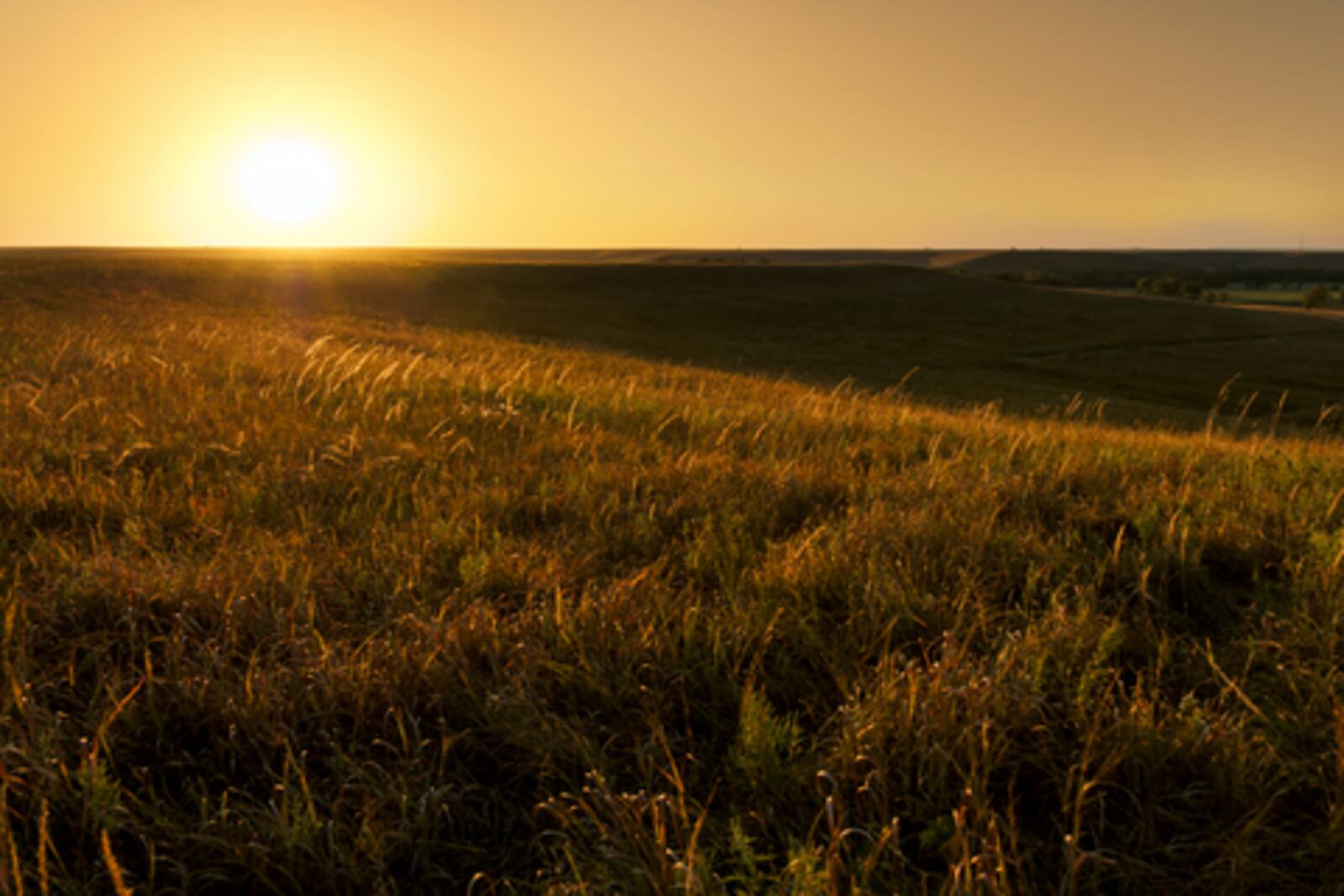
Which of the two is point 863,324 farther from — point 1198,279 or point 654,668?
point 1198,279

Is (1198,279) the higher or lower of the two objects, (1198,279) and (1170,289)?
the higher

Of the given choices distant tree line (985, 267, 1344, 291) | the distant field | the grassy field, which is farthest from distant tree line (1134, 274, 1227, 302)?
the grassy field

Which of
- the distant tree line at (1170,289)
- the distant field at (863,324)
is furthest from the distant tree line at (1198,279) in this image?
the distant field at (863,324)

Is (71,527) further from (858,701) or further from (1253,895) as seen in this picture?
(1253,895)

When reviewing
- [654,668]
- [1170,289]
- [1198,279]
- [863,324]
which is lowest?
[654,668]

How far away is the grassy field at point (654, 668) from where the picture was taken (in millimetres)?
1616

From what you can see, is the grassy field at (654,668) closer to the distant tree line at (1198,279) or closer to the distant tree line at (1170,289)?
the distant tree line at (1170,289)

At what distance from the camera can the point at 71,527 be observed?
3080 mm

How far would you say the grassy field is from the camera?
1.62m

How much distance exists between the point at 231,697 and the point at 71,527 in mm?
1764

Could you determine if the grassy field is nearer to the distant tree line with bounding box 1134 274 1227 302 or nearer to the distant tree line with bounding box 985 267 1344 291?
the distant tree line with bounding box 1134 274 1227 302

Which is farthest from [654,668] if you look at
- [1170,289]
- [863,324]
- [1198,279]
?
[1198,279]

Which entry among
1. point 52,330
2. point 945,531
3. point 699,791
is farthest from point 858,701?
point 52,330

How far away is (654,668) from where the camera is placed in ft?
7.01
